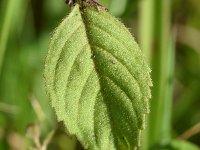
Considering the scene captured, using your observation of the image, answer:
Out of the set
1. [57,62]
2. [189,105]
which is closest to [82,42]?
[57,62]

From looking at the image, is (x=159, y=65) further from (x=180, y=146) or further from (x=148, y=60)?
(x=180, y=146)

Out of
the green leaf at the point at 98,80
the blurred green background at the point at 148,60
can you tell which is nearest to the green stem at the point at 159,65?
the blurred green background at the point at 148,60

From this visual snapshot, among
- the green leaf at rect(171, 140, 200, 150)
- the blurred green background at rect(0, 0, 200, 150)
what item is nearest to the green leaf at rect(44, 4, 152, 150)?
the blurred green background at rect(0, 0, 200, 150)

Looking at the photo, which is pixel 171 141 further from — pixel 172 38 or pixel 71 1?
pixel 71 1

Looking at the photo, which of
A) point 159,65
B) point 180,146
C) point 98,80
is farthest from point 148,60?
point 98,80

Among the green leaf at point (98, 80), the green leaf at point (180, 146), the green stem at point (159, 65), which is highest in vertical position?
the green leaf at point (98, 80)

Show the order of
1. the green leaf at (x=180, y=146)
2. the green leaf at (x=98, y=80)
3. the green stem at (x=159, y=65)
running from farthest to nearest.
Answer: the green stem at (x=159, y=65) < the green leaf at (x=180, y=146) < the green leaf at (x=98, y=80)

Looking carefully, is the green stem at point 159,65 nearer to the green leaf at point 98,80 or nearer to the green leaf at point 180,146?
the green leaf at point 180,146

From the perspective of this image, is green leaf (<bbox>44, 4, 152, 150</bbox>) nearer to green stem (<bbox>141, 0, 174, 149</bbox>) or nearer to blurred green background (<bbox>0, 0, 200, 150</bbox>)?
blurred green background (<bbox>0, 0, 200, 150</bbox>)

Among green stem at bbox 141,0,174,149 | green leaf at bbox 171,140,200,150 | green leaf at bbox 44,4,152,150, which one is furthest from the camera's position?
green stem at bbox 141,0,174,149
